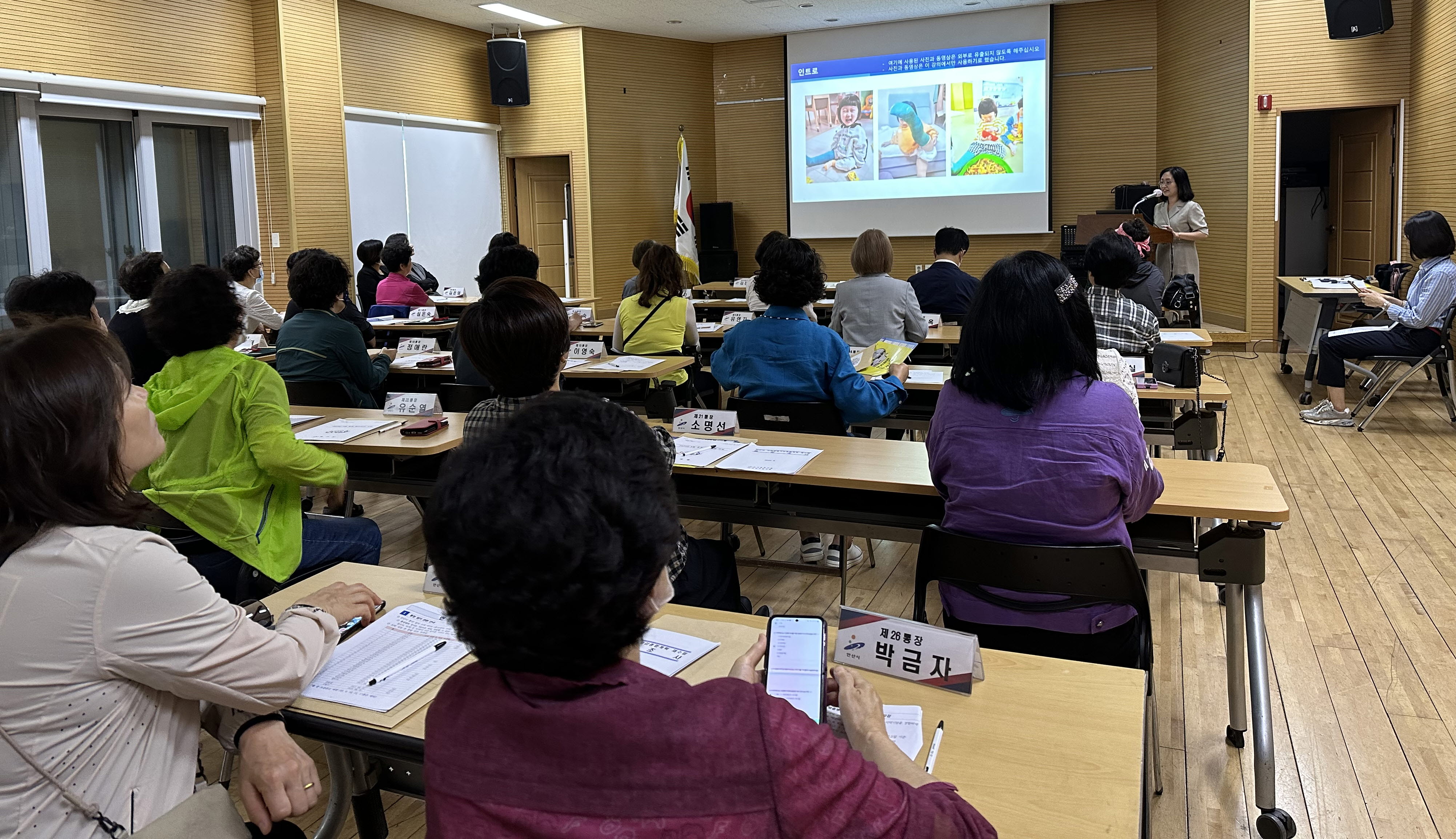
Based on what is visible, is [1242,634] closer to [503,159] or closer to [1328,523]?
[1328,523]


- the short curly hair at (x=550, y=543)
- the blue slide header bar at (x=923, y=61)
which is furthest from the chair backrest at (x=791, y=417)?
the blue slide header bar at (x=923, y=61)

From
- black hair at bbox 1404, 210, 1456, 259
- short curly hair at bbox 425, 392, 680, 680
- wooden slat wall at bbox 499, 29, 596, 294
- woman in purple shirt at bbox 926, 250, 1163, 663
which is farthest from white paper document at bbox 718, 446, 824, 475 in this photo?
wooden slat wall at bbox 499, 29, 596, 294

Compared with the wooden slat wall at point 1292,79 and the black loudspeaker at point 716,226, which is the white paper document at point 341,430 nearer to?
the wooden slat wall at point 1292,79

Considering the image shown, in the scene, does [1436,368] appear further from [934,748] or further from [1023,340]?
[934,748]

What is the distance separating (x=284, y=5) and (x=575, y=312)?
459 centimetres

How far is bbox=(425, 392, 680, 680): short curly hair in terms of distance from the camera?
0.89 metres

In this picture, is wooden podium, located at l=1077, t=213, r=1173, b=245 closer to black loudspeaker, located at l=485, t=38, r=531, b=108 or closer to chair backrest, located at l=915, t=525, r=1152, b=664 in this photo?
black loudspeaker, located at l=485, t=38, r=531, b=108

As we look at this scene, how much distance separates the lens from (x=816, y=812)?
2.99ft

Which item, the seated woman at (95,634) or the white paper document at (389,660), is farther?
the white paper document at (389,660)

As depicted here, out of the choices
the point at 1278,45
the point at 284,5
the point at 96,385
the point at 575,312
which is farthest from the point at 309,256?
the point at 1278,45

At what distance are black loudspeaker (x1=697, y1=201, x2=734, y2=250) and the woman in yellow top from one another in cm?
719

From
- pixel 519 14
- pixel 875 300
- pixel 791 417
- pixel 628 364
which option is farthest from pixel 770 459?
pixel 519 14

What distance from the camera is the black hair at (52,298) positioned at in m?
3.82

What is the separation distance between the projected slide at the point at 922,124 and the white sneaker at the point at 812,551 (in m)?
8.03
